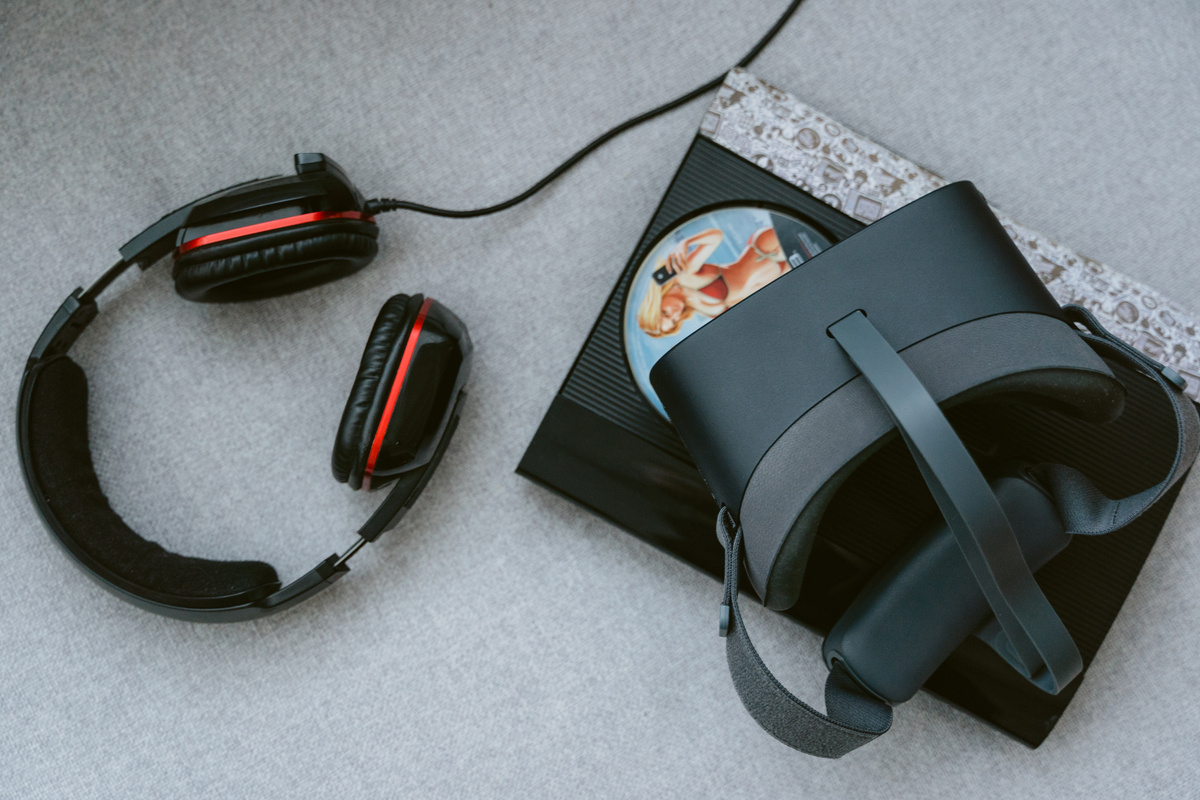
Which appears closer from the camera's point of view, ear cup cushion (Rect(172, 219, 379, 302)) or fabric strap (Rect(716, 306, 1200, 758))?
fabric strap (Rect(716, 306, 1200, 758))

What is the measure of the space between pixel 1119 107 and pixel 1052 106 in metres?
0.08

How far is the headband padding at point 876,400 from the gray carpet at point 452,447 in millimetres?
261

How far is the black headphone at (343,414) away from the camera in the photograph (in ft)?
2.10

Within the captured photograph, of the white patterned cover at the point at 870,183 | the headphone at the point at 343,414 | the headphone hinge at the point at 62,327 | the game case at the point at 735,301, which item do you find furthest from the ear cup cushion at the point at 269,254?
the white patterned cover at the point at 870,183

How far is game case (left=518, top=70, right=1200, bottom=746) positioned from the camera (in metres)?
0.71

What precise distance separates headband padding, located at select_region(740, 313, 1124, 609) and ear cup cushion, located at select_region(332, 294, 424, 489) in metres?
0.33

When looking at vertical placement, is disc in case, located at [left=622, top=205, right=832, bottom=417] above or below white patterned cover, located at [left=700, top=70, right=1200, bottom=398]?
below

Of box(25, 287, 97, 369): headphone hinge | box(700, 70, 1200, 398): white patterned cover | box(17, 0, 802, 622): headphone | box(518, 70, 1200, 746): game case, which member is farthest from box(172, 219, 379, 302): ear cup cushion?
box(700, 70, 1200, 398): white patterned cover

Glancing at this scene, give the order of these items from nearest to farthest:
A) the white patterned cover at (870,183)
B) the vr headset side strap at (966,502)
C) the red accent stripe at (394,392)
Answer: the vr headset side strap at (966,502)
the red accent stripe at (394,392)
the white patterned cover at (870,183)

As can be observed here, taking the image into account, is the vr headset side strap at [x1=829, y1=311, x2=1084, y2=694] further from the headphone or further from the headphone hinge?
the headphone hinge

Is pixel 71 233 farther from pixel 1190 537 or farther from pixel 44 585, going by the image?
pixel 1190 537

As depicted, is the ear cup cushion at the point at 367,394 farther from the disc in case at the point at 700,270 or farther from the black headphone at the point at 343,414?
the disc in case at the point at 700,270

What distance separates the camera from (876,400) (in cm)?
51

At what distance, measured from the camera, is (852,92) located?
812 millimetres
